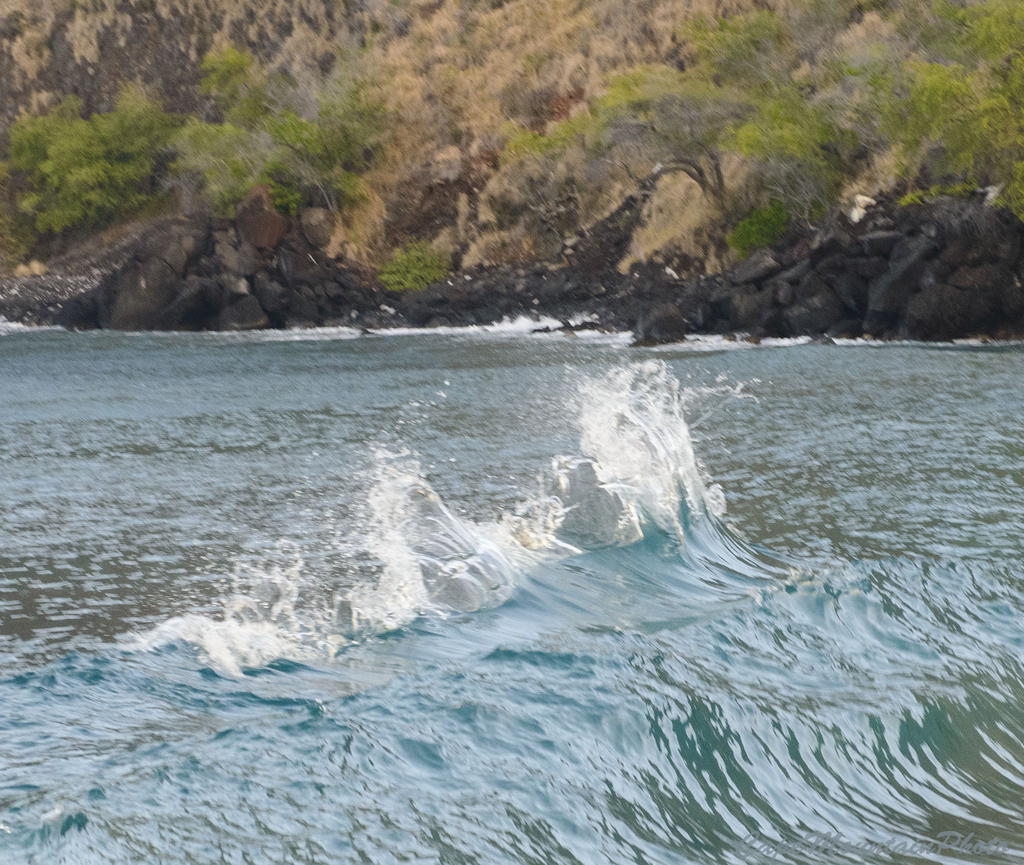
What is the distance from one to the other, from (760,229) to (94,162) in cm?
4481

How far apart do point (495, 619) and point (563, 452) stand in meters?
7.20

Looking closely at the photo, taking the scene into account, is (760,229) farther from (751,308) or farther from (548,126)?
(548,126)

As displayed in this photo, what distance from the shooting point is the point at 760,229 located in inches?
1633

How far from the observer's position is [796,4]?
159 feet

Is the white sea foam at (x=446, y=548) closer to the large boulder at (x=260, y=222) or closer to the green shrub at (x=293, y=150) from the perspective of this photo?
the large boulder at (x=260, y=222)

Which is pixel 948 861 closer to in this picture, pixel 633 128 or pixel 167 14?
pixel 633 128

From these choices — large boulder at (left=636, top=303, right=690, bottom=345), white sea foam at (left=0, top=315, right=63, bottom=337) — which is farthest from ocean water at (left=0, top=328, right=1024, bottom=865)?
white sea foam at (left=0, top=315, right=63, bottom=337)

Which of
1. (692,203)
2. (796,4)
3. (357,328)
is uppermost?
(796,4)

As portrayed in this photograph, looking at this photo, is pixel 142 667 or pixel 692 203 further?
pixel 692 203

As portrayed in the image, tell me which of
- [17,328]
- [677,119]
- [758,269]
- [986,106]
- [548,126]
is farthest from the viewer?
[548,126]

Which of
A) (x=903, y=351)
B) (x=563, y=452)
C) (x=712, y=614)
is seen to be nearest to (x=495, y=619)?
(x=712, y=614)

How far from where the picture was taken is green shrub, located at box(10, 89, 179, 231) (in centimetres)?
6969

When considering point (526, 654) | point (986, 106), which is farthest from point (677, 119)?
point (526, 654)

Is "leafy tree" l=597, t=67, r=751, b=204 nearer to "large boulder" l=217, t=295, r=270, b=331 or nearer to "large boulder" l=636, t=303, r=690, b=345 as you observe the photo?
"large boulder" l=636, t=303, r=690, b=345
